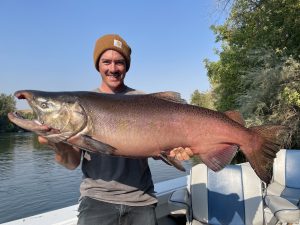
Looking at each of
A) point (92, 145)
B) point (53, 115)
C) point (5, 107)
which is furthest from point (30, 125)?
point (5, 107)

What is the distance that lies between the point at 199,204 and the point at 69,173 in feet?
61.1

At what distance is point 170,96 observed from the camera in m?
3.01

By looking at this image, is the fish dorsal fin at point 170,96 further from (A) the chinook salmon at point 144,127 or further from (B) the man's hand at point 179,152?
(B) the man's hand at point 179,152

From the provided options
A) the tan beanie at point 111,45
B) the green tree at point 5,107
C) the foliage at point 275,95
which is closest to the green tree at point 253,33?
the foliage at point 275,95

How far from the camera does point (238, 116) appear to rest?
302 centimetres

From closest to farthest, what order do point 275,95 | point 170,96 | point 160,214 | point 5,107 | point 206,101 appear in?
point 170,96 → point 160,214 → point 275,95 → point 206,101 → point 5,107

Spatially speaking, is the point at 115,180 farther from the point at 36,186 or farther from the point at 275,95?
the point at 36,186

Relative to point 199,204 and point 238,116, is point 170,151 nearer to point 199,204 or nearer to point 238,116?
point 238,116

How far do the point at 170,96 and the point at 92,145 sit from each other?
74cm

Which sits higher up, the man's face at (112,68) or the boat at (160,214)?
the man's face at (112,68)

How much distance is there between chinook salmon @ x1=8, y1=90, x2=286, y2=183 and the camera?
8.95ft

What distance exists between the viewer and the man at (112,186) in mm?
3053

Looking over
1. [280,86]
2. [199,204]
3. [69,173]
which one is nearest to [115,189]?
[199,204]

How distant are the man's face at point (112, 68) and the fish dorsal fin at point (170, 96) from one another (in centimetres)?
41
